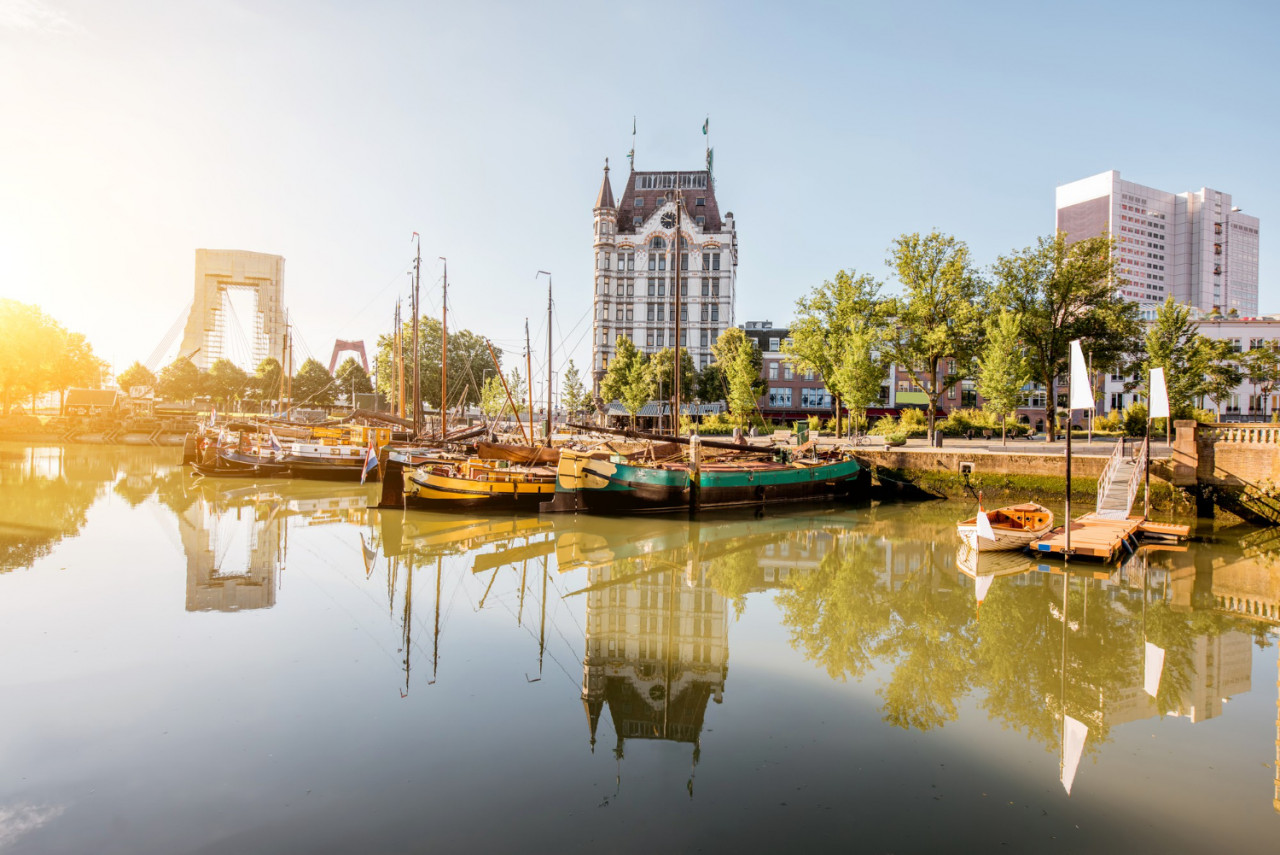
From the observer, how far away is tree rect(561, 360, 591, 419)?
6412 cm

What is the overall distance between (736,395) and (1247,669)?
3960cm

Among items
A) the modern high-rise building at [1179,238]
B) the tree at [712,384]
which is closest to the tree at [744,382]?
the tree at [712,384]

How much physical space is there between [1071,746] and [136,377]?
110 m


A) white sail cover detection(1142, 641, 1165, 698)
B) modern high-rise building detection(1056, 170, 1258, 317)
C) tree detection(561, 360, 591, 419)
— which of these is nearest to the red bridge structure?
tree detection(561, 360, 591, 419)

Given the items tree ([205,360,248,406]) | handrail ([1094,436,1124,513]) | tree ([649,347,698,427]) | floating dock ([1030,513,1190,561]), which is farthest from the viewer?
tree ([205,360,248,406])

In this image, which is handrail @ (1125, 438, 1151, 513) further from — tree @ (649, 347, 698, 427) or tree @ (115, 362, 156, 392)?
tree @ (115, 362, 156, 392)

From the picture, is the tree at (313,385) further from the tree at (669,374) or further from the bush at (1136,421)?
the bush at (1136,421)

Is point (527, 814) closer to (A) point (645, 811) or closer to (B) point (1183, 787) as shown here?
(A) point (645, 811)

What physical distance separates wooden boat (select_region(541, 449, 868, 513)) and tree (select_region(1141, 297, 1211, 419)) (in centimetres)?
2208

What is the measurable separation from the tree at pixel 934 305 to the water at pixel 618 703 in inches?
913

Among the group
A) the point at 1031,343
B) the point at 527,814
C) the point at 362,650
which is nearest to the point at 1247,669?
the point at 527,814

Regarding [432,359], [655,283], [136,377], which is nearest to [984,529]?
[655,283]

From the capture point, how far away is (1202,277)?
128125mm

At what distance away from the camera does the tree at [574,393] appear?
64.1 metres
